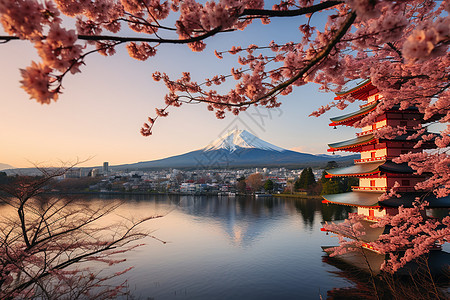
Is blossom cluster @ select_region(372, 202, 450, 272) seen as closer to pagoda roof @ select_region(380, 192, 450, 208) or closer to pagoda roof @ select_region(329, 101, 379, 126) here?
pagoda roof @ select_region(380, 192, 450, 208)

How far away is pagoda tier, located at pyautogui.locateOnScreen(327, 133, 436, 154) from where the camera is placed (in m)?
9.55

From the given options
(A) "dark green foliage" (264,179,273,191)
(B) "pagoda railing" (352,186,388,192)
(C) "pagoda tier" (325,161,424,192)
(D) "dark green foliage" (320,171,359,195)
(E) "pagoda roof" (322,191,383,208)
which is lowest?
(A) "dark green foliage" (264,179,273,191)

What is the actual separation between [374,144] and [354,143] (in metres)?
0.80

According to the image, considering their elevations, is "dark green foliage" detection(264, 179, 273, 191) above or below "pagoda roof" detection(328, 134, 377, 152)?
below

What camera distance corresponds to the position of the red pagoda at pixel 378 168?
927 cm

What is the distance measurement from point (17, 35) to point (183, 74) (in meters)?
3.31

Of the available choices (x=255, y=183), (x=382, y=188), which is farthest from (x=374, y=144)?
(x=255, y=183)

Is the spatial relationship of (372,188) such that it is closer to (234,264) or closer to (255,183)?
(234,264)

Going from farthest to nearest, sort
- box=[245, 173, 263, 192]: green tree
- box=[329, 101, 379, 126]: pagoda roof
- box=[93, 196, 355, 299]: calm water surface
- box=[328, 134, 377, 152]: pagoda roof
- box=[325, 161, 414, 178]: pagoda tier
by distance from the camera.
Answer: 1. box=[245, 173, 263, 192]: green tree
2. box=[329, 101, 379, 126]: pagoda roof
3. box=[328, 134, 377, 152]: pagoda roof
4. box=[93, 196, 355, 299]: calm water surface
5. box=[325, 161, 414, 178]: pagoda tier

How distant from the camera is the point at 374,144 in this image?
34.6 ft

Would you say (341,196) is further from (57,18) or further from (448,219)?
(57,18)

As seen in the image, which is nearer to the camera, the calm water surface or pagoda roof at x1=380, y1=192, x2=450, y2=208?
pagoda roof at x1=380, y1=192, x2=450, y2=208

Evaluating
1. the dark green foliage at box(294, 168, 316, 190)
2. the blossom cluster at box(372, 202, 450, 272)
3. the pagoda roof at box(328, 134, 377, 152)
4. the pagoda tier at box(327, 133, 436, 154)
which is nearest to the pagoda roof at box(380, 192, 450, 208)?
the blossom cluster at box(372, 202, 450, 272)

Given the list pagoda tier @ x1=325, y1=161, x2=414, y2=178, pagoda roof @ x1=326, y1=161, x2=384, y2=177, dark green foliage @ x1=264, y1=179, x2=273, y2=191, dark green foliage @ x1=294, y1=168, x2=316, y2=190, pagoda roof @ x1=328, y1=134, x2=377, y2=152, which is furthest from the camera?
dark green foliage @ x1=264, y1=179, x2=273, y2=191
